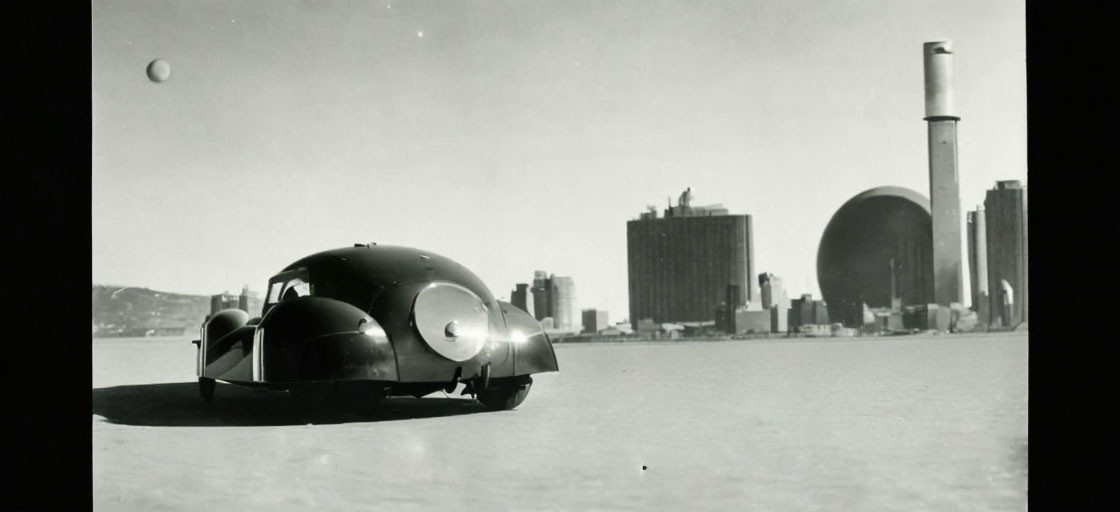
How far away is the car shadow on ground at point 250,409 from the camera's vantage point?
377 inches

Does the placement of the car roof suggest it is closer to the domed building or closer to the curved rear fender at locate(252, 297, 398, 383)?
the curved rear fender at locate(252, 297, 398, 383)

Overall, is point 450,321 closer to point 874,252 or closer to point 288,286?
point 288,286

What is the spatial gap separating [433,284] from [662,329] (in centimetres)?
3079

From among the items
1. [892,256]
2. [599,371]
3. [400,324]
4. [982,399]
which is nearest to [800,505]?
[400,324]

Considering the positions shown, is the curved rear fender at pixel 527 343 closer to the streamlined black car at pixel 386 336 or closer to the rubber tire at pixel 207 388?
the streamlined black car at pixel 386 336

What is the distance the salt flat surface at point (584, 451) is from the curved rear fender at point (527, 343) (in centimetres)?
51

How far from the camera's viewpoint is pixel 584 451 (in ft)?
25.0

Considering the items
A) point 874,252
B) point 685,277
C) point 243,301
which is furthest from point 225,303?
point 874,252

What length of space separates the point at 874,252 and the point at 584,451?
63.2m

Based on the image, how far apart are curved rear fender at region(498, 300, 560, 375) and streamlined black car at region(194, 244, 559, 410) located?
0.01 meters

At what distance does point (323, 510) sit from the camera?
18.6ft

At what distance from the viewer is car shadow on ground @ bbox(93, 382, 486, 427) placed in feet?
31.4

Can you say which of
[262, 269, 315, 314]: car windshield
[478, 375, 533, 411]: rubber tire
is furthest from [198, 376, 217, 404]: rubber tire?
[478, 375, 533, 411]: rubber tire
